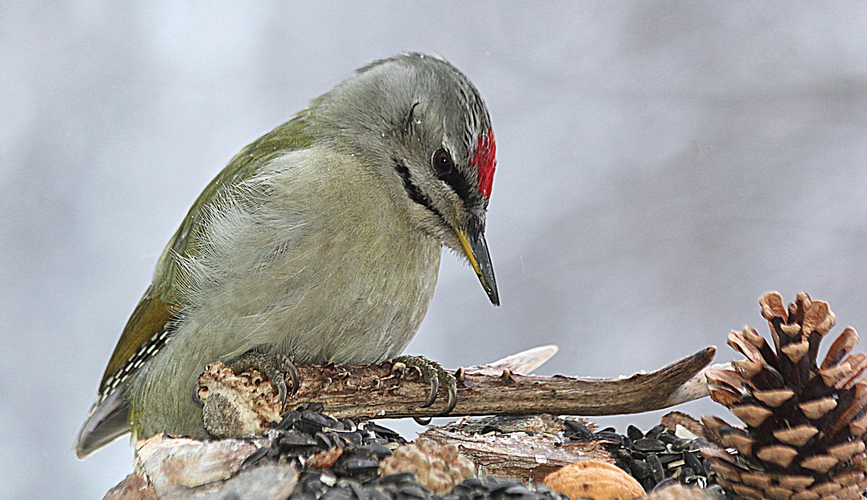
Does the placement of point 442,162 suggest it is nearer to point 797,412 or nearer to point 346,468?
point 346,468

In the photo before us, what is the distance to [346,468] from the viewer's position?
1.31 m

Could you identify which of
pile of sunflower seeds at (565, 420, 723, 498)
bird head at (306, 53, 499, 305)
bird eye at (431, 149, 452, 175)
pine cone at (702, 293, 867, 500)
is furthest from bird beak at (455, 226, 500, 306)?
pine cone at (702, 293, 867, 500)

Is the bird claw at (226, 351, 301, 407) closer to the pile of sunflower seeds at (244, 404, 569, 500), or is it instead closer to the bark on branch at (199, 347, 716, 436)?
the bark on branch at (199, 347, 716, 436)

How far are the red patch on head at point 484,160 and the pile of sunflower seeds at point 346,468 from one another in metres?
0.58

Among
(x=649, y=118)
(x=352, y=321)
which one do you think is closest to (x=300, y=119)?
(x=352, y=321)

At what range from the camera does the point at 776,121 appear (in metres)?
2.59

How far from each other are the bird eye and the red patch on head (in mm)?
55

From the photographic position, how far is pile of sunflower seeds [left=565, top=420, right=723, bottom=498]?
5.04ft

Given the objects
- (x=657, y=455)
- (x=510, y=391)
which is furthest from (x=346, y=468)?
(x=657, y=455)

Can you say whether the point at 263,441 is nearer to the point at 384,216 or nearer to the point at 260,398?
the point at 260,398

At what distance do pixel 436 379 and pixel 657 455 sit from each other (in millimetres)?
489

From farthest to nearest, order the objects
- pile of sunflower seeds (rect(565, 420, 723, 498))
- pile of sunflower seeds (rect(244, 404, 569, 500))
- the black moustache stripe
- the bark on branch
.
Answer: the black moustache stripe, the bark on branch, pile of sunflower seeds (rect(565, 420, 723, 498)), pile of sunflower seeds (rect(244, 404, 569, 500))

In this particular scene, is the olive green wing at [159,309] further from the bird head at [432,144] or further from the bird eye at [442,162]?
the bird eye at [442,162]

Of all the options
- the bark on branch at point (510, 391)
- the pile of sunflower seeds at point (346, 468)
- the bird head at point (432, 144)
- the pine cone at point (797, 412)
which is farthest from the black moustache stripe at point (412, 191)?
the pine cone at point (797, 412)
